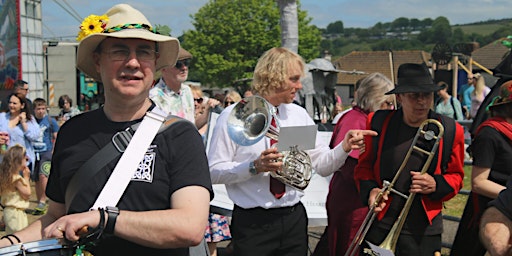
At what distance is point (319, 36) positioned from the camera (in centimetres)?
6762

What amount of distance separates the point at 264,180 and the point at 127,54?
6.40 feet

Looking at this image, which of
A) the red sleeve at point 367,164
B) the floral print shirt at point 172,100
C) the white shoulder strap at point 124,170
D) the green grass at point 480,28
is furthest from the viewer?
the green grass at point 480,28

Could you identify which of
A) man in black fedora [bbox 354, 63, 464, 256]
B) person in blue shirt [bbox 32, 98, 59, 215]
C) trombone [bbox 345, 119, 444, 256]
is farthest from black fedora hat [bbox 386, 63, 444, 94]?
person in blue shirt [bbox 32, 98, 59, 215]

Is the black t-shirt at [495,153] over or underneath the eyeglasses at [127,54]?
underneath

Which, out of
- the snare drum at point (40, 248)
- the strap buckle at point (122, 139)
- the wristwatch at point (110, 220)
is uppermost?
the strap buckle at point (122, 139)

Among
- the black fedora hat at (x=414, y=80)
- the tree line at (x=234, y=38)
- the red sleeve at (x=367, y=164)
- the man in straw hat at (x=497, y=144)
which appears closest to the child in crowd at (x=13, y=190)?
the red sleeve at (x=367, y=164)

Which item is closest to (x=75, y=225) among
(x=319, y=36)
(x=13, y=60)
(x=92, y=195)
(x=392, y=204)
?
(x=92, y=195)

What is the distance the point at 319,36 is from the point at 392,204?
6455 centimetres

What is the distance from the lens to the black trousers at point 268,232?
4.09m

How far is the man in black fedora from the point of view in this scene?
4.06 metres

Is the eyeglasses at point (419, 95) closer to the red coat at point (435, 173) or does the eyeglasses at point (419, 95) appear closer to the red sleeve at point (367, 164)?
the red coat at point (435, 173)

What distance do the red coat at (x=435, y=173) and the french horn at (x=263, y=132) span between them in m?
0.43

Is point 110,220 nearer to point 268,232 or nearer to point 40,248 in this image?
point 40,248

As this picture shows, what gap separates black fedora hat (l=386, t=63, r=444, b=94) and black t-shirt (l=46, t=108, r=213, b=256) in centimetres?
209
